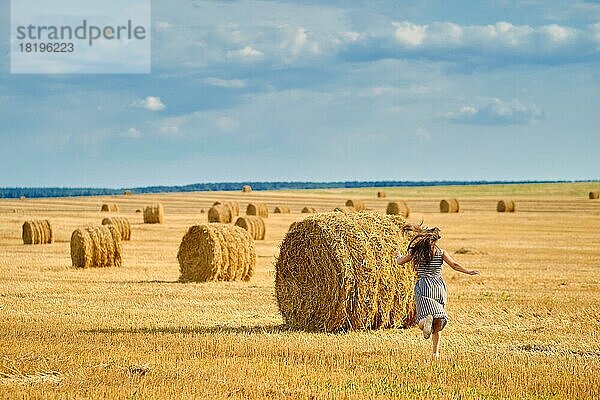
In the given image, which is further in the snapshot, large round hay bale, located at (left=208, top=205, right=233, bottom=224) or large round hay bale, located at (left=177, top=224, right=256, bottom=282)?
large round hay bale, located at (left=208, top=205, right=233, bottom=224)

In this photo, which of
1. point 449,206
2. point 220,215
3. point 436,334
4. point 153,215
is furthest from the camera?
point 449,206

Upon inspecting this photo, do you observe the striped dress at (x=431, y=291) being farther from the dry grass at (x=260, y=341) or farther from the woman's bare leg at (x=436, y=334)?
the dry grass at (x=260, y=341)

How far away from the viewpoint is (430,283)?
11.4m

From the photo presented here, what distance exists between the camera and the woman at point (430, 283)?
11.2 metres

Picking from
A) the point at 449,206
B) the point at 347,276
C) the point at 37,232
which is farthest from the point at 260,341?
the point at 449,206

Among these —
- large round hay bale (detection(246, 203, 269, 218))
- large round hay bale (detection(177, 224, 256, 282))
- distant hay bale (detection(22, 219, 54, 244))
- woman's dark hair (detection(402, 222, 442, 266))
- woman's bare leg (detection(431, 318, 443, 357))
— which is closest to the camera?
woman's bare leg (detection(431, 318, 443, 357))

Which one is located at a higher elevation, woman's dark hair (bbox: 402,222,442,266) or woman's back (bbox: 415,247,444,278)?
woman's dark hair (bbox: 402,222,442,266)

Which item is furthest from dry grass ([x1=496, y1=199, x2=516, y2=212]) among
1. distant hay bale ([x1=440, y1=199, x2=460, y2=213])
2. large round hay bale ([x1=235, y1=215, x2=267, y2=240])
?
large round hay bale ([x1=235, y1=215, x2=267, y2=240])

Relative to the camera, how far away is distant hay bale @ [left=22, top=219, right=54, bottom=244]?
113 ft

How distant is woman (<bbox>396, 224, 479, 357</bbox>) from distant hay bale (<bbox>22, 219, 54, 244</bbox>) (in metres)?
25.3

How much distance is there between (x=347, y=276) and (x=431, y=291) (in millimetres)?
2109

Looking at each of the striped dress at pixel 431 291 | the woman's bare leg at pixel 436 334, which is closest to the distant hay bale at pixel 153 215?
the striped dress at pixel 431 291

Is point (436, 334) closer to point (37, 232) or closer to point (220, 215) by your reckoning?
point (37, 232)

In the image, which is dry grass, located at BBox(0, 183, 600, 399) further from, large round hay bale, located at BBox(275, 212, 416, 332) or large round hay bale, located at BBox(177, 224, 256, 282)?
large round hay bale, located at BBox(177, 224, 256, 282)
